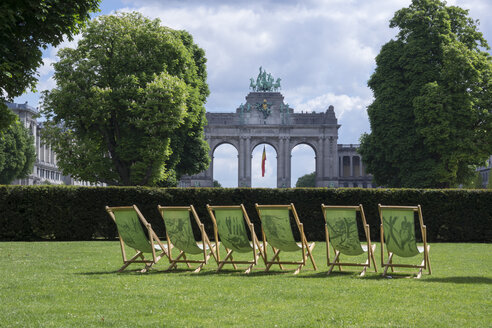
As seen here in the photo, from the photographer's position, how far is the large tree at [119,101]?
27.8 meters

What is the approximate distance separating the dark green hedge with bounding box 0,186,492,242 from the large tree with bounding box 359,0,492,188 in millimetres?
9869

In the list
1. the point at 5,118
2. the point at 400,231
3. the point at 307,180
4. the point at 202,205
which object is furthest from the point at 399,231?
the point at 307,180

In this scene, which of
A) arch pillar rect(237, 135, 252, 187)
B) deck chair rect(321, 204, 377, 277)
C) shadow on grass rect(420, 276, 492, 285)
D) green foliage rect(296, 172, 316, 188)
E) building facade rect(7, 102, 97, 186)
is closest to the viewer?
shadow on grass rect(420, 276, 492, 285)

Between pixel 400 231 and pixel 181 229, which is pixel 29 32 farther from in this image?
pixel 400 231

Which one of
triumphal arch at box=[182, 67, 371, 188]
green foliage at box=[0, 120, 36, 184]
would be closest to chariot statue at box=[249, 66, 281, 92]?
triumphal arch at box=[182, 67, 371, 188]

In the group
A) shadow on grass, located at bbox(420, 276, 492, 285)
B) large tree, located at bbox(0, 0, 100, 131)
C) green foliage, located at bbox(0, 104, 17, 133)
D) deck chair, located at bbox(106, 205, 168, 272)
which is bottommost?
shadow on grass, located at bbox(420, 276, 492, 285)

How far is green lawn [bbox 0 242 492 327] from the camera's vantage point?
6254 millimetres

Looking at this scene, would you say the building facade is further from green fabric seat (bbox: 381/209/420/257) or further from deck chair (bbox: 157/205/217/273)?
green fabric seat (bbox: 381/209/420/257)

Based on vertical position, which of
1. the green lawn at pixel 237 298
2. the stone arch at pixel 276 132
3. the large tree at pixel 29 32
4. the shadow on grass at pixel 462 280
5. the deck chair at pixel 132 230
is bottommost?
the shadow on grass at pixel 462 280

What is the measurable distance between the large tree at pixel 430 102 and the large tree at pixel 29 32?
903 inches

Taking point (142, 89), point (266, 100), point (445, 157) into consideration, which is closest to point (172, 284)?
point (142, 89)

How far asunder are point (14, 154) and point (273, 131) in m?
35.8

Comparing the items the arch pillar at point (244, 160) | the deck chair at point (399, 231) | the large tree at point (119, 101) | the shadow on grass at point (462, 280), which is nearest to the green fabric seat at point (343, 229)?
the deck chair at point (399, 231)

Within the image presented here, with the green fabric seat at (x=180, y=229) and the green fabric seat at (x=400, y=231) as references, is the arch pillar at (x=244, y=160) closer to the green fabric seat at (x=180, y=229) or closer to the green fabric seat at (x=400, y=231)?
the green fabric seat at (x=180, y=229)
